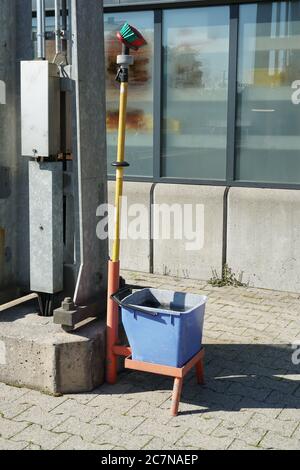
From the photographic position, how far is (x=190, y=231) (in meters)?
7.63

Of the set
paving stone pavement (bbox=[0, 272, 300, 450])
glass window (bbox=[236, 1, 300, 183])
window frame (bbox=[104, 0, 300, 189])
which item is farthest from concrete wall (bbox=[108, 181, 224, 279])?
paving stone pavement (bbox=[0, 272, 300, 450])

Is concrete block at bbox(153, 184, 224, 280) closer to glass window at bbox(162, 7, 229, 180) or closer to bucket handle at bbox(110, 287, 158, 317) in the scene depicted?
glass window at bbox(162, 7, 229, 180)

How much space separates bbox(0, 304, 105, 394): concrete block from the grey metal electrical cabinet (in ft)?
4.04

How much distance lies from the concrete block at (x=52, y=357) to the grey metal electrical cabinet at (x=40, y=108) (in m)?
1.23

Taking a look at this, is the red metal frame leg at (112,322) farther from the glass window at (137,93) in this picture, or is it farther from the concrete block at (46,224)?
the glass window at (137,93)

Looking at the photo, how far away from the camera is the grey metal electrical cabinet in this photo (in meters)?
4.55

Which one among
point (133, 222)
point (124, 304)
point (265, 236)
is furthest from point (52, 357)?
point (133, 222)

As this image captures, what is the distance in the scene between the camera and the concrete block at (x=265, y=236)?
7102 mm

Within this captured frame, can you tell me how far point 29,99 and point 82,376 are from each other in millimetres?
1928

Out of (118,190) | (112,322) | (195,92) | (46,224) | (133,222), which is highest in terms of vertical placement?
(195,92)

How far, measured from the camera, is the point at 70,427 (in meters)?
4.12

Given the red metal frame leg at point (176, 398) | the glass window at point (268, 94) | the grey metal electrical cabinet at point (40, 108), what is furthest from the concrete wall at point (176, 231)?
the red metal frame leg at point (176, 398)

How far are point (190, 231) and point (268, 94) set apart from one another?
1727mm

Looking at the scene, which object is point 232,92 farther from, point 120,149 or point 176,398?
point 176,398
